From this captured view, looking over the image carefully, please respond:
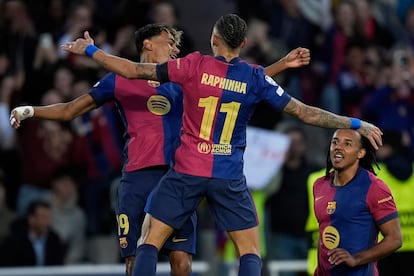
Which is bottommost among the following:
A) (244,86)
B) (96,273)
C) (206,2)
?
(96,273)

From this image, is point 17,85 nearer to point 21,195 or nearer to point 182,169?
point 21,195

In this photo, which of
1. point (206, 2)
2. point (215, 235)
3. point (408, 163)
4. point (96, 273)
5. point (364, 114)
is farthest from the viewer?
point (206, 2)

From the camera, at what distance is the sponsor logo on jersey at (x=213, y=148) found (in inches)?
322

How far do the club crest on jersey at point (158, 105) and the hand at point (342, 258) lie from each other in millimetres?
1630

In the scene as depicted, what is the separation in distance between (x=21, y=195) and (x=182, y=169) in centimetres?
553

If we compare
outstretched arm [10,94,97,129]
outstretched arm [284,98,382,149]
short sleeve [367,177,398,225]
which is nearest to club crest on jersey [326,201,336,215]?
short sleeve [367,177,398,225]

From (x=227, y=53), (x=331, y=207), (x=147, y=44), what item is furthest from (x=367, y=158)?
(x=147, y=44)

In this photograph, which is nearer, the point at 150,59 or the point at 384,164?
the point at 150,59

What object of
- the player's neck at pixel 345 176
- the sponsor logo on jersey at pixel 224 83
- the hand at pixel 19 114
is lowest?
the player's neck at pixel 345 176

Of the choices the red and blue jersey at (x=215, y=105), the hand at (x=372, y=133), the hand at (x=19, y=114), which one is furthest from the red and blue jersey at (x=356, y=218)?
the hand at (x=19, y=114)

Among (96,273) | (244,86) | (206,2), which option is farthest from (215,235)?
(244,86)

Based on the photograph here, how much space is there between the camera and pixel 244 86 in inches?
320

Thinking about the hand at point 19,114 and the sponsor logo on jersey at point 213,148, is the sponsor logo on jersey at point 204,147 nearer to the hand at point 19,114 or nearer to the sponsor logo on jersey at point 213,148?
the sponsor logo on jersey at point 213,148

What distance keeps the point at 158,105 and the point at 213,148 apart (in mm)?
873
